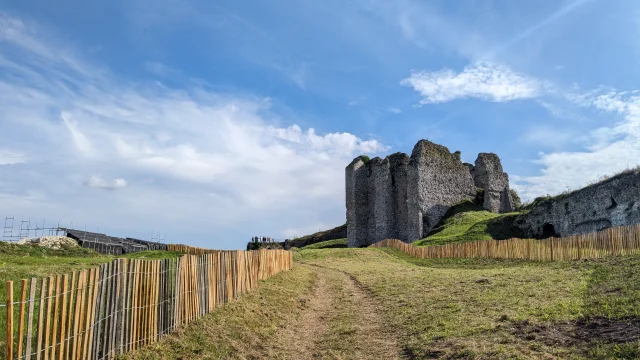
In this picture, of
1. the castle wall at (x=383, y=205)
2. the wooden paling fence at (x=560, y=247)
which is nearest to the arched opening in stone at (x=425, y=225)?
the castle wall at (x=383, y=205)

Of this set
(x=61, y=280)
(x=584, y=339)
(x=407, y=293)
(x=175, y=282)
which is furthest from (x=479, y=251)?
(x=61, y=280)

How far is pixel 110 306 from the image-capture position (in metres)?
7.72

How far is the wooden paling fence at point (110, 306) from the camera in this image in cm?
614

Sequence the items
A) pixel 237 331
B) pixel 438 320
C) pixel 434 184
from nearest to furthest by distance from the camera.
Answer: pixel 237 331
pixel 438 320
pixel 434 184

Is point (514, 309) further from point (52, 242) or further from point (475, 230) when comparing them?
point (52, 242)

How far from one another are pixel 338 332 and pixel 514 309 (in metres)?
4.20

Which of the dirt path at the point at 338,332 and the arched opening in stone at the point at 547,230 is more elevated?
the arched opening in stone at the point at 547,230

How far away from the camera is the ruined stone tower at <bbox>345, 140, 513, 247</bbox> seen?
161 ft

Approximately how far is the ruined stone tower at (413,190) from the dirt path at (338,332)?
105ft

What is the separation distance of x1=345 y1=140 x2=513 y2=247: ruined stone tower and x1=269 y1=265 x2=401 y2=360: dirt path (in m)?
32.0

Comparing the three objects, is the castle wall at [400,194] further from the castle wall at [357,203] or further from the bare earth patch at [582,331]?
the bare earth patch at [582,331]

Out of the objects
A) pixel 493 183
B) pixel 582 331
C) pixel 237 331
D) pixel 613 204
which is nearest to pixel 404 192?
pixel 493 183

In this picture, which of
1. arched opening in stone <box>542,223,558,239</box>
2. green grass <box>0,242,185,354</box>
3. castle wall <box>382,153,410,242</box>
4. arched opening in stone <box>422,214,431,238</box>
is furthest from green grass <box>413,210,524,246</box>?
green grass <box>0,242,185,354</box>

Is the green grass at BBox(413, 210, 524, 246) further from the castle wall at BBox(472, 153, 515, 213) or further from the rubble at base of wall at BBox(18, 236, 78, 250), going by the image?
the rubble at base of wall at BBox(18, 236, 78, 250)
